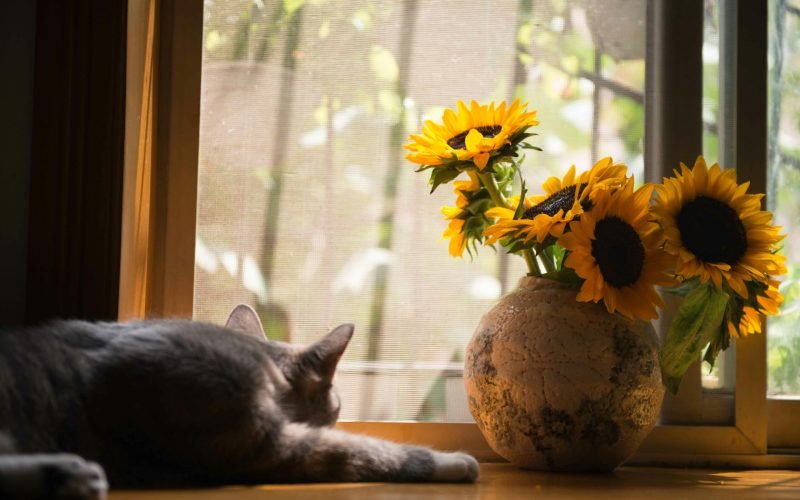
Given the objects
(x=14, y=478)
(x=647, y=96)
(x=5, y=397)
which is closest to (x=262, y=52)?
(x=647, y=96)

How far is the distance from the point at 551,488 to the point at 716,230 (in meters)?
0.40

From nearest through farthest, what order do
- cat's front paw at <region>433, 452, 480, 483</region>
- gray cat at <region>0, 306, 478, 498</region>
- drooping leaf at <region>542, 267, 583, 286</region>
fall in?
gray cat at <region>0, 306, 478, 498</region>, cat's front paw at <region>433, 452, 480, 483</region>, drooping leaf at <region>542, 267, 583, 286</region>

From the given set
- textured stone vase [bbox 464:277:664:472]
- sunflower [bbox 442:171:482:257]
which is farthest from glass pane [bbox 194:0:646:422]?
textured stone vase [bbox 464:277:664:472]

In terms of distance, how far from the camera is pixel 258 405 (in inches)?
43.0

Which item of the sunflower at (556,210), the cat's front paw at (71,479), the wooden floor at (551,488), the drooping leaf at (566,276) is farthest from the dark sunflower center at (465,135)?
the cat's front paw at (71,479)

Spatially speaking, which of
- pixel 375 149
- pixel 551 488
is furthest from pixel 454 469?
pixel 375 149

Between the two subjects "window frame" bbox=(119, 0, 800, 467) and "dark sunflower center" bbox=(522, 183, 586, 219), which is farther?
"window frame" bbox=(119, 0, 800, 467)

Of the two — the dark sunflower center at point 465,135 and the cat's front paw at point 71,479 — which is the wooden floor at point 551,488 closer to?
the cat's front paw at point 71,479

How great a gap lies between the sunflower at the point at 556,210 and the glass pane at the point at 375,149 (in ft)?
0.76

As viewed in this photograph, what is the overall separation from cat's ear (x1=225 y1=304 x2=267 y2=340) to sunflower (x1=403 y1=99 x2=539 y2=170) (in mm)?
335

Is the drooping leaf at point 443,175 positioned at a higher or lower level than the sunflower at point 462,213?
higher

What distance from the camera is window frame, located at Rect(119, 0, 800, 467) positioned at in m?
1.48

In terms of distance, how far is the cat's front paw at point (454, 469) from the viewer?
1.18 metres

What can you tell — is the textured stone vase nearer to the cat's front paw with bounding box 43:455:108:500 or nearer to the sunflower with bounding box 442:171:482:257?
the sunflower with bounding box 442:171:482:257
